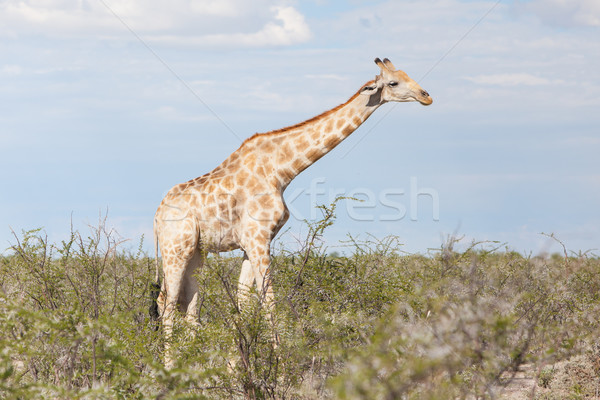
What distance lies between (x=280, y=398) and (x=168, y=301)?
297 cm

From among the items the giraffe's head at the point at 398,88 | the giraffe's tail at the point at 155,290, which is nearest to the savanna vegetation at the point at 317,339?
the giraffe's tail at the point at 155,290

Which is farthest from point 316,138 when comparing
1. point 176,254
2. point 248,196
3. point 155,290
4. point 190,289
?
point 155,290

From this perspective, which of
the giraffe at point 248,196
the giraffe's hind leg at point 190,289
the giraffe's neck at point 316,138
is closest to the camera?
the giraffe at point 248,196

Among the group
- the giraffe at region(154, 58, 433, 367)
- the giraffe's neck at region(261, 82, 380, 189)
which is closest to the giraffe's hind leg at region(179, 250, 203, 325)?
the giraffe at region(154, 58, 433, 367)

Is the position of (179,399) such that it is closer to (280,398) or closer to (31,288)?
(280,398)

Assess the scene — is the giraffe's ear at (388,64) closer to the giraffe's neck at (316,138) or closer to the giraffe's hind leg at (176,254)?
the giraffe's neck at (316,138)

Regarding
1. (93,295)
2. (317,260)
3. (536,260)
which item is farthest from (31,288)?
(536,260)

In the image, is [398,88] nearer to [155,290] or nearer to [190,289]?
[190,289]

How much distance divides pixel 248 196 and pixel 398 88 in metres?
2.58

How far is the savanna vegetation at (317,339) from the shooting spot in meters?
4.15

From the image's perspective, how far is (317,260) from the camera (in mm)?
9500

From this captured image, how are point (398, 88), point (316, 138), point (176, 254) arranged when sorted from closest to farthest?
point (176, 254)
point (398, 88)
point (316, 138)

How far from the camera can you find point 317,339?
6.85 meters

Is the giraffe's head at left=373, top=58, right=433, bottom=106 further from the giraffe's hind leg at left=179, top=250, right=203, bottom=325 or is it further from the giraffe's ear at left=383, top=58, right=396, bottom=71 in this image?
the giraffe's hind leg at left=179, top=250, right=203, bottom=325
